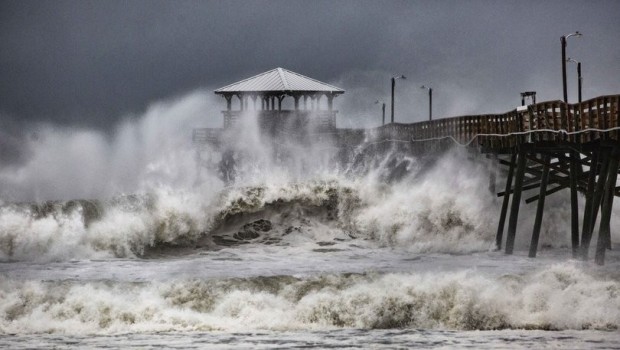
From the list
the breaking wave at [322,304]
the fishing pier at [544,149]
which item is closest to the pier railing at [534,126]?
the fishing pier at [544,149]

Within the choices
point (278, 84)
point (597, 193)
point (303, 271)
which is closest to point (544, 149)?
point (597, 193)

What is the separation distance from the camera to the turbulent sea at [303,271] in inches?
745

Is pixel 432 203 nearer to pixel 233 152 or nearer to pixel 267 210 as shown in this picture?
pixel 267 210

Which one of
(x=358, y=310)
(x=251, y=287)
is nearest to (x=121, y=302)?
(x=251, y=287)

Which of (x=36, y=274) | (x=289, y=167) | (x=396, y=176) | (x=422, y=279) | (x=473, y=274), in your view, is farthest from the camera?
(x=289, y=167)

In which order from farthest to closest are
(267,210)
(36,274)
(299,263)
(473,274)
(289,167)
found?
(289,167)
(267,210)
(299,263)
(36,274)
(473,274)

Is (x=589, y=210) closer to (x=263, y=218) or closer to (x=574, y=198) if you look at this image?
(x=574, y=198)

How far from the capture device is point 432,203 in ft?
120

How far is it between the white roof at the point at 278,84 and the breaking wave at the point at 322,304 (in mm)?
42866

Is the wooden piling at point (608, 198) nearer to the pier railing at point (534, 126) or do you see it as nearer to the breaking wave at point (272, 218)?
the pier railing at point (534, 126)

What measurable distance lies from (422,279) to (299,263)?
7545mm

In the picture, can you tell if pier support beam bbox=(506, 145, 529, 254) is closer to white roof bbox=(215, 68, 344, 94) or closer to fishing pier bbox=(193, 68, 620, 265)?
fishing pier bbox=(193, 68, 620, 265)

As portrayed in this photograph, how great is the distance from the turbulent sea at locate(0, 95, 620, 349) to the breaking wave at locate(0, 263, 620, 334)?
1.6 inches

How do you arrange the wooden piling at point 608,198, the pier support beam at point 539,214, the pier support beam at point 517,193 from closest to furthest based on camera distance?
the wooden piling at point 608,198
the pier support beam at point 539,214
the pier support beam at point 517,193
